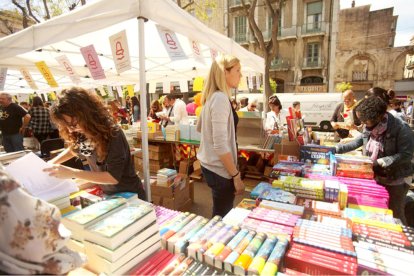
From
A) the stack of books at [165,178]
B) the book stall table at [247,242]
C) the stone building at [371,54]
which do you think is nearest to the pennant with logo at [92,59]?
the stack of books at [165,178]

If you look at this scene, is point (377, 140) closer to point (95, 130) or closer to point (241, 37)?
point (95, 130)

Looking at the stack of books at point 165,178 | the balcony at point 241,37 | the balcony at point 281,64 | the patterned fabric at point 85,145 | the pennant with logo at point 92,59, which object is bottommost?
the stack of books at point 165,178

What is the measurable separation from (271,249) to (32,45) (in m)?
2.88

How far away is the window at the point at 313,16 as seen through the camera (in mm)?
19531

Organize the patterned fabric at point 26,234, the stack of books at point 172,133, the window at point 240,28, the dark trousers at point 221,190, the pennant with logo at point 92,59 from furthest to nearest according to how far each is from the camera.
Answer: the window at point 240,28 < the stack of books at point 172,133 < the pennant with logo at point 92,59 < the dark trousers at point 221,190 < the patterned fabric at point 26,234

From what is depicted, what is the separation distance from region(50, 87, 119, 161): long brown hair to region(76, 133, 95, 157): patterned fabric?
11 cm

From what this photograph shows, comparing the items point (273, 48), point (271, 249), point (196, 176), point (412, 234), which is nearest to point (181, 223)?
point (271, 249)

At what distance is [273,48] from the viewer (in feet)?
32.9

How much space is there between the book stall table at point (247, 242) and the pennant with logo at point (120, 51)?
1.66 meters

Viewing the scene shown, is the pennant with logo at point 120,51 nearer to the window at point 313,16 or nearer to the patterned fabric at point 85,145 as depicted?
the patterned fabric at point 85,145

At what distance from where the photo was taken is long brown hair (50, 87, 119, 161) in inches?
62.7

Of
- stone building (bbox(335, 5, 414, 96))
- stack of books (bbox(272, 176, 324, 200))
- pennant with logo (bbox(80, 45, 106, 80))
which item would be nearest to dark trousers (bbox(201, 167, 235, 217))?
stack of books (bbox(272, 176, 324, 200))

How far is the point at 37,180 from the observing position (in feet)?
4.60

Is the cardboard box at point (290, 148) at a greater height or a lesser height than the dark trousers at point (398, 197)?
greater
